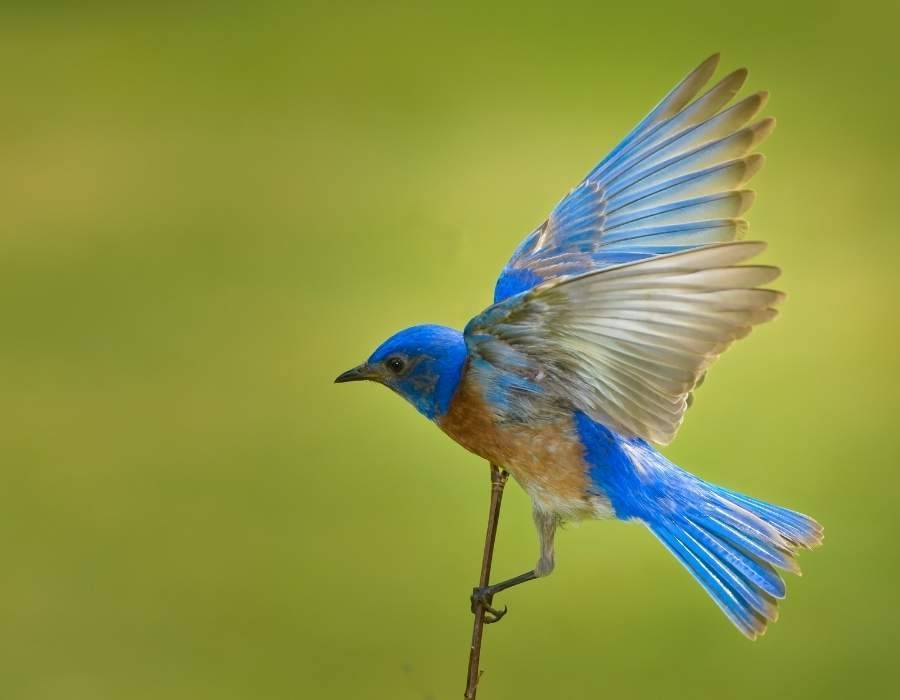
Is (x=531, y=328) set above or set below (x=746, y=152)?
below

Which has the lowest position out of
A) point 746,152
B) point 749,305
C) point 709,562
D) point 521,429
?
point 709,562

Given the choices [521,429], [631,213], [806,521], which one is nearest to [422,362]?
[521,429]

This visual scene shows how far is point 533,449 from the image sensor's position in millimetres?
1983

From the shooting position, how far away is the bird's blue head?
1.90 metres

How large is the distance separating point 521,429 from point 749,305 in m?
0.58

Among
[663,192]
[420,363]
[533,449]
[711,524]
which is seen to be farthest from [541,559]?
[663,192]

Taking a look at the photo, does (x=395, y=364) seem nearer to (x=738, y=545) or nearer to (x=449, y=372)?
(x=449, y=372)

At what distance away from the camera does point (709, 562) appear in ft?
6.31

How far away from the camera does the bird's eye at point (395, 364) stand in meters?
1.91

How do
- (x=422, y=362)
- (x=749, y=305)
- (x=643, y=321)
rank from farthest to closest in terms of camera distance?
1. (x=422, y=362)
2. (x=643, y=321)
3. (x=749, y=305)

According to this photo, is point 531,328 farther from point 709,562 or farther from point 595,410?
point 709,562

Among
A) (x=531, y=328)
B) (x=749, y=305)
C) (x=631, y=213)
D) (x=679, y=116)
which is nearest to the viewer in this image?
(x=749, y=305)

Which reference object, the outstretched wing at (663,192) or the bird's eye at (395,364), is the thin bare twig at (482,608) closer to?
the bird's eye at (395,364)

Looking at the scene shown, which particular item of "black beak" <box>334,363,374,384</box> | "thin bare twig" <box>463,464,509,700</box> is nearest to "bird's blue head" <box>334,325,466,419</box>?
"black beak" <box>334,363,374,384</box>
